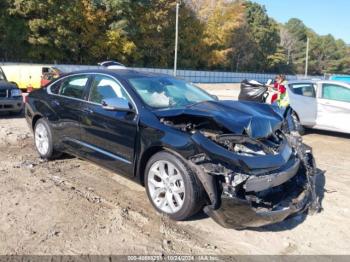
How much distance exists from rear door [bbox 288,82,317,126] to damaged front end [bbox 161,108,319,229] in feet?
20.7

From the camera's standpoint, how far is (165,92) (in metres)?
5.51

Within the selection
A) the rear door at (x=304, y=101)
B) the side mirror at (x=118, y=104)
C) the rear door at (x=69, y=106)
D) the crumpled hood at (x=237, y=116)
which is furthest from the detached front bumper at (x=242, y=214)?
the rear door at (x=304, y=101)

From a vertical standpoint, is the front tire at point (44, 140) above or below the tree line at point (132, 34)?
below

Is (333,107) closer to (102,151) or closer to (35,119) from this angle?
(102,151)

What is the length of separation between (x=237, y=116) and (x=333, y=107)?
647 centimetres

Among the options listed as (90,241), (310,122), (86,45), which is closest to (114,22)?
(86,45)

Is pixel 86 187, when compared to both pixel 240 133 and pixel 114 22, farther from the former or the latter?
pixel 114 22

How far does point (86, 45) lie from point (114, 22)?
4.03 metres

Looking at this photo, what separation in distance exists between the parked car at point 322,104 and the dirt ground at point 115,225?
14.6 ft

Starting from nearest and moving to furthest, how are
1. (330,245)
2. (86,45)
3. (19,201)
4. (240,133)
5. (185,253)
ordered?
(185,253) → (330,245) → (240,133) → (19,201) → (86,45)

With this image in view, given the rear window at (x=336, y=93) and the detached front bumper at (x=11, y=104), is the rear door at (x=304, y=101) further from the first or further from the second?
the detached front bumper at (x=11, y=104)

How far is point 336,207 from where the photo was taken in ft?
17.3

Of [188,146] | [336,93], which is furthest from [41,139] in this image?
[336,93]

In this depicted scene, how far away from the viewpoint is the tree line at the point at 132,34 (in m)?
40.2
